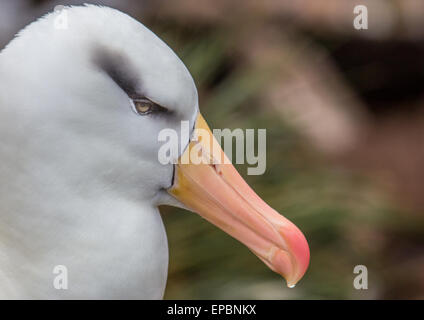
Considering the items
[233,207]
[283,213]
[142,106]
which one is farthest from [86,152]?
[283,213]

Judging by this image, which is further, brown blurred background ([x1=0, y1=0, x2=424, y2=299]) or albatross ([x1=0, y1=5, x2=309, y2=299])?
brown blurred background ([x1=0, y1=0, x2=424, y2=299])

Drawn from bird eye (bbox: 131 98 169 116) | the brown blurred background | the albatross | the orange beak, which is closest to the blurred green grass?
the brown blurred background

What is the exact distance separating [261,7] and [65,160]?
11.5ft

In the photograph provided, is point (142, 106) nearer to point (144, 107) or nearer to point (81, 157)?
point (144, 107)

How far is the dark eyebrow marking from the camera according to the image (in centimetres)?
167

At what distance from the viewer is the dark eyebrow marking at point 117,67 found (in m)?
1.67

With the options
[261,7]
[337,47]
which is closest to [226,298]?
[261,7]

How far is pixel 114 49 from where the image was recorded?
1678 millimetres

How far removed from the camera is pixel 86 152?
165cm

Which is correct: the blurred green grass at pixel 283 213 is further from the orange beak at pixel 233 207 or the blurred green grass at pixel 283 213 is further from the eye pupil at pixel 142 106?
the eye pupil at pixel 142 106

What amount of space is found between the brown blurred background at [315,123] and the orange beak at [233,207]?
131 cm

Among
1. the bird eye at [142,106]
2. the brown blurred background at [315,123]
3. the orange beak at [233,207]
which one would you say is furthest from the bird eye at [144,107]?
the brown blurred background at [315,123]

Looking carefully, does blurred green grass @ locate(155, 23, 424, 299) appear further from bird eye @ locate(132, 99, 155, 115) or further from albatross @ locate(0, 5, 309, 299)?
bird eye @ locate(132, 99, 155, 115)

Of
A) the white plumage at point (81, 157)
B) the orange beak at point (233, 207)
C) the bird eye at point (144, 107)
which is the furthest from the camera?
the orange beak at point (233, 207)
